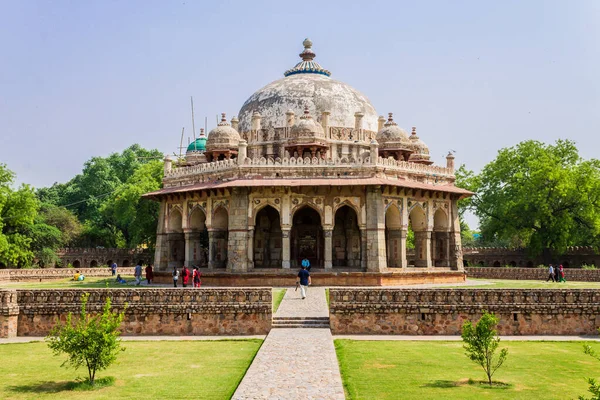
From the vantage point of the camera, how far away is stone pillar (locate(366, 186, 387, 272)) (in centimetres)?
2517

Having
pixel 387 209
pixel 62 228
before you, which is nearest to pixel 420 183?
pixel 387 209

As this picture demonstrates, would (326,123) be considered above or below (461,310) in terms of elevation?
above

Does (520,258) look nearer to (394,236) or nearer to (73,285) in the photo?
(394,236)

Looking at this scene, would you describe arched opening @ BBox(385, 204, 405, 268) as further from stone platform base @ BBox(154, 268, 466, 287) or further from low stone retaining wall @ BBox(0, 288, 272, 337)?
low stone retaining wall @ BBox(0, 288, 272, 337)

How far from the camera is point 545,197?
39000 mm

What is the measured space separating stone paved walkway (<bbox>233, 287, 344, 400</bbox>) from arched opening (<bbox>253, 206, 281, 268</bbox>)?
1400 cm

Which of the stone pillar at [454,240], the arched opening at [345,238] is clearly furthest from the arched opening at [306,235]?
the stone pillar at [454,240]

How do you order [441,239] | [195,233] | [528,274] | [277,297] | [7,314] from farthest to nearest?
[528,274] → [441,239] → [195,233] → [277,297] → [7,314]

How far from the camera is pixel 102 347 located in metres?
10.1

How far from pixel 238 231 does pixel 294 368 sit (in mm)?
16115

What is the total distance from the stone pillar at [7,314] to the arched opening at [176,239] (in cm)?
1515

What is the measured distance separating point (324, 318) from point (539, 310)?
5.03m

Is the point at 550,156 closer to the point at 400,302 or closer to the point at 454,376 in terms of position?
the point at 400,302

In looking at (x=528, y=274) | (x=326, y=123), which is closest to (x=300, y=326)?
(x=326, y=123)
